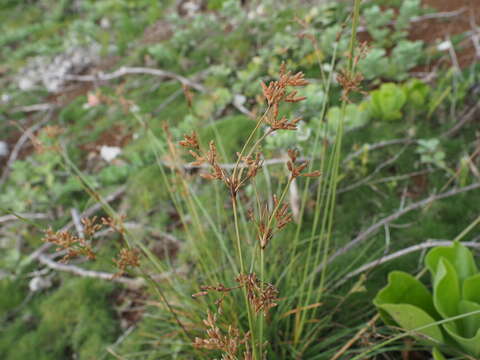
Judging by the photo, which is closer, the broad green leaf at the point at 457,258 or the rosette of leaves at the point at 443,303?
the rosette of leaves at the point at 443,303

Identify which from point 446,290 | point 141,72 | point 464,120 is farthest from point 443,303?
point 141,72

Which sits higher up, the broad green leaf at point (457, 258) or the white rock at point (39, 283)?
the broad green leaf at point (457, 258)

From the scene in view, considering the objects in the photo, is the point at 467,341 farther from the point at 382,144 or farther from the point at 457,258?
the point at 382,144

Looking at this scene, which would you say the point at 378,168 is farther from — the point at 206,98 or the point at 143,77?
the point at 143,77

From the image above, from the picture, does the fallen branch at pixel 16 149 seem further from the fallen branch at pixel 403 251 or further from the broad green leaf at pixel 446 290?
the broad green leaf at pixel 446 290

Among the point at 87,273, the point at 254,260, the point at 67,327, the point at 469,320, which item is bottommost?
the point at 67,327

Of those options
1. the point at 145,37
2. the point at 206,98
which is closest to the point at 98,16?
the point at 145,37

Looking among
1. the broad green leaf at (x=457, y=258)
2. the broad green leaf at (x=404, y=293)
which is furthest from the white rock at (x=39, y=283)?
the broad green leaf at (x=457, y=258)
